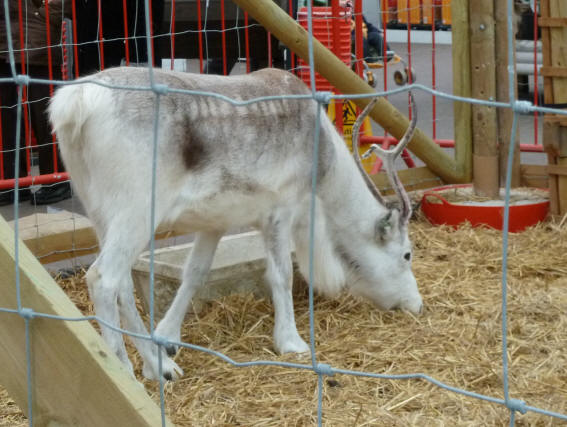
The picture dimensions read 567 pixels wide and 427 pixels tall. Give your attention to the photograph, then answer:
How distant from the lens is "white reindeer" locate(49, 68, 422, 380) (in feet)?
11.8

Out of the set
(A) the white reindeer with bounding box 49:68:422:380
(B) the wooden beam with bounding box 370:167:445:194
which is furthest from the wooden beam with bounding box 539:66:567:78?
(A) the white reindeer with bounding box 49:68:422:380

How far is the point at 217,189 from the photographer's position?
3842mm

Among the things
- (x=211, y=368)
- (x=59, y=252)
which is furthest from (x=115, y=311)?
(x=59, y=252)

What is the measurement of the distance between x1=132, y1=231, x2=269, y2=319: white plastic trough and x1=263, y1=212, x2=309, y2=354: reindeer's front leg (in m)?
0.35

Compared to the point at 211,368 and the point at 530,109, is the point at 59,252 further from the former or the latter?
the point at 530,109

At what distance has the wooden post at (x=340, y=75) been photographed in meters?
5.29

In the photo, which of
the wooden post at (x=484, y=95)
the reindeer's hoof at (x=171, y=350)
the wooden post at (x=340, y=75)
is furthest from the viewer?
the wooden post at (x=484, y=95)

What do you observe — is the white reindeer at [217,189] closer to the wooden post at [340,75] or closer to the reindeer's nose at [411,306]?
the reindeer's nose at [411,306]

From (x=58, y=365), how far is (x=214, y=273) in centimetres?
223

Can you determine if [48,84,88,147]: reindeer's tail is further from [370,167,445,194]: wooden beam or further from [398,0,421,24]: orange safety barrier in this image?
[398,0,421,24]: orange safety barrier

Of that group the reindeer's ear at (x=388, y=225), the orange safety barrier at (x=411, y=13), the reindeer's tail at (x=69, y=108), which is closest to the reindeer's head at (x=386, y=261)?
the reindeer's ear at (x=388, y=225)

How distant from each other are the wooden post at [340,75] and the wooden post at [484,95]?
0.75 feet

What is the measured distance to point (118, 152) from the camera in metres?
3.58

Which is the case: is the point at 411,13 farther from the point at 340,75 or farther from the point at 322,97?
the point at 322,97
